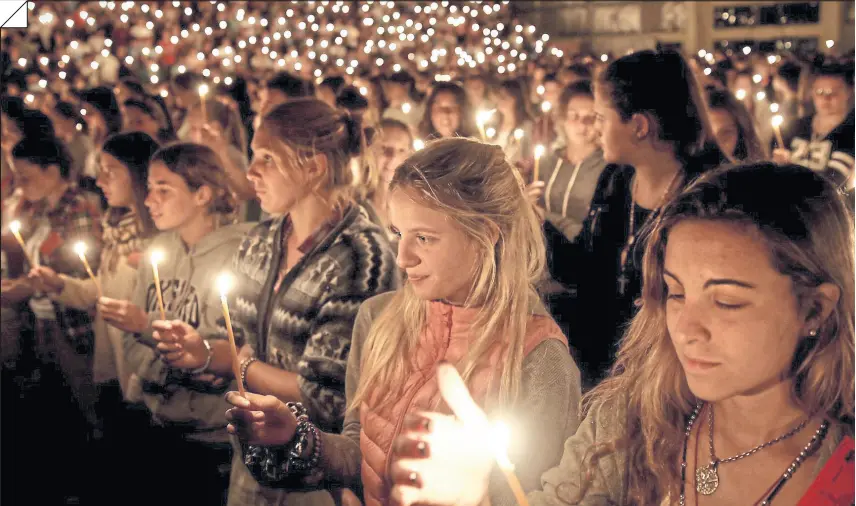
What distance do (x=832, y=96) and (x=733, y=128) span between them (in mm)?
2445

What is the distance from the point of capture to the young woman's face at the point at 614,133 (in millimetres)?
3102

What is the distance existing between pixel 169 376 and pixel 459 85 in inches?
147


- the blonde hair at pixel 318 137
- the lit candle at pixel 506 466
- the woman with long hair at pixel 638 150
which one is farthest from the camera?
the woman with long hair at pixel 638 150

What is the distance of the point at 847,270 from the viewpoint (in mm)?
1429

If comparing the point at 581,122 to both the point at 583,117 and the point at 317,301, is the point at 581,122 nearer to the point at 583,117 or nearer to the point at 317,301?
the point at 583,117

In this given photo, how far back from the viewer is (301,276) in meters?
2.80

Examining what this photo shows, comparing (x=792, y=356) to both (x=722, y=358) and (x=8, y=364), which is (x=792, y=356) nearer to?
(x=722, y=358)

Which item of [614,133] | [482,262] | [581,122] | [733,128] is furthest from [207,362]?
[581,122]

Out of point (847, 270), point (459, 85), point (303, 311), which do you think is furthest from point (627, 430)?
point (459, 85)

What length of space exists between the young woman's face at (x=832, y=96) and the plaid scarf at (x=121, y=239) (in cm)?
435

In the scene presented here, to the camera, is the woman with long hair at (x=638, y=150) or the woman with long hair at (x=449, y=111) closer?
the woman with long hair at (x=638, y=150)

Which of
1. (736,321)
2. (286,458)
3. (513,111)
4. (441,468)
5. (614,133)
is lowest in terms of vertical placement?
(286,458)

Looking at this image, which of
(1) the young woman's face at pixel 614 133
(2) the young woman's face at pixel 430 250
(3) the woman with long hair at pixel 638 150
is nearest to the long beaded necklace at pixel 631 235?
(3) the woman with long hair at pixel 638 150

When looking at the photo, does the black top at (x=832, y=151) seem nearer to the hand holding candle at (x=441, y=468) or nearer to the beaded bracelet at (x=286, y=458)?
the beaded bracelet at (x=286, y=458)
